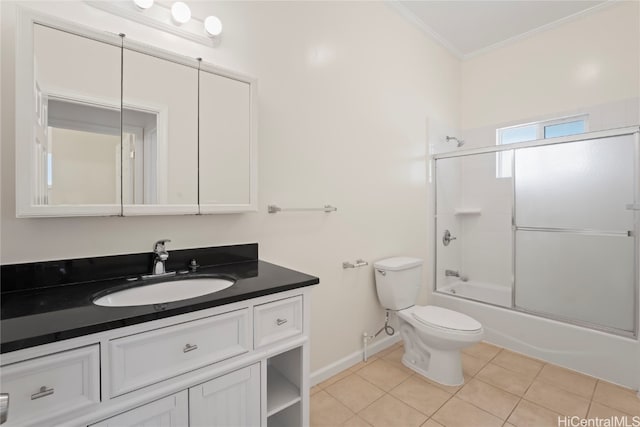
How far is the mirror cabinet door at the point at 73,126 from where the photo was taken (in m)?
1.07

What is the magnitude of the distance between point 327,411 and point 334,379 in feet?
1.04

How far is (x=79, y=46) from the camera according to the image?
114cm

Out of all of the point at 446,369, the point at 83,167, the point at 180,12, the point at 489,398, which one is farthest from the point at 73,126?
the point at 489,398

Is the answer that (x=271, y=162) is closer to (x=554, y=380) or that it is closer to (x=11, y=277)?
(x=11, y=277)

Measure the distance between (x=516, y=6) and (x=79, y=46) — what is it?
3.08 meters

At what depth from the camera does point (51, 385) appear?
77 centimetres

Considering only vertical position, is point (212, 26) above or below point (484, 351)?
above

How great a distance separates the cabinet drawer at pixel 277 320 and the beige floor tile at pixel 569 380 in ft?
6.29

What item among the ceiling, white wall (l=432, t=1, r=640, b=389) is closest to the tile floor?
white wall (l=432, t=1, r=640, b=389)

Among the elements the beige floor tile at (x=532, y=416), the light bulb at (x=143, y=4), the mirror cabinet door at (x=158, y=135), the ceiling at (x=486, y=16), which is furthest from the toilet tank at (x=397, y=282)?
the ceiling at (x=486, y=16)

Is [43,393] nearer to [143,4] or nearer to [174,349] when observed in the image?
[174,349]

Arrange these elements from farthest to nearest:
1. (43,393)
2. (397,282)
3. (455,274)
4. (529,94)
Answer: (455,274)
(529,94)
(397,282)
(43,393)

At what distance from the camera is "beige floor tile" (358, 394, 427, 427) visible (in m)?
1.63

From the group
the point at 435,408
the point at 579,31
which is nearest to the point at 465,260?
the point at 435,408
